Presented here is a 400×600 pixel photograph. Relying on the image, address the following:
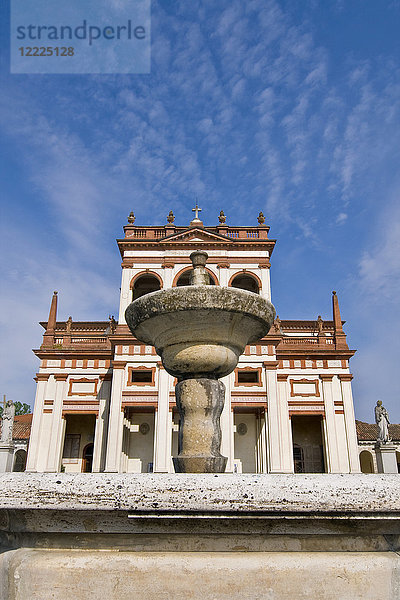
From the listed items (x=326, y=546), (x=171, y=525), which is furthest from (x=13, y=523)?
(x=326, y=546)

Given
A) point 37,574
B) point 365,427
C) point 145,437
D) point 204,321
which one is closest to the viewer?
point 37,574

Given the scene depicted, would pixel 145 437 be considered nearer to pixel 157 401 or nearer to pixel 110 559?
pixel 157 401

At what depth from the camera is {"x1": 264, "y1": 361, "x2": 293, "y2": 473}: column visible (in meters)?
19.2

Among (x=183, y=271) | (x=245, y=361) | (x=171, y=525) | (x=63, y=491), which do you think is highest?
(x=183, y=271)

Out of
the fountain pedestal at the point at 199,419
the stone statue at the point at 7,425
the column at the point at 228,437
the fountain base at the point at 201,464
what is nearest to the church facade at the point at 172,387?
the column at the point at 228,437

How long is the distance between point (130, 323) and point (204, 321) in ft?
2.87

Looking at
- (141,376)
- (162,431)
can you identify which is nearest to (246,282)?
(141,376)

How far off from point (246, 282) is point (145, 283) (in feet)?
18.0

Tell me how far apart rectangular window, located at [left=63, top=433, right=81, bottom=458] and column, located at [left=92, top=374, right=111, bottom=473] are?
3308 mm

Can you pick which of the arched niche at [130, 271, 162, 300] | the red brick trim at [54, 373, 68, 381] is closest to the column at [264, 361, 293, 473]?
the arched niche at [130, 271, 162, 300]

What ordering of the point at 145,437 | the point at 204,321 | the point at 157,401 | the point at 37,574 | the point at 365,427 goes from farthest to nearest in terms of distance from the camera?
the point at 365,427 < the point at 145,437 < the point at 157,401 < the point at 204,321 < the point at 37,574

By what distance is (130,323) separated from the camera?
16.6 ft

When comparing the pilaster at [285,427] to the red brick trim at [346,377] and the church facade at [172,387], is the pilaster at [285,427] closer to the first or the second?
the church facade at [172,387]

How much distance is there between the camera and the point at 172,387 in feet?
66.2
